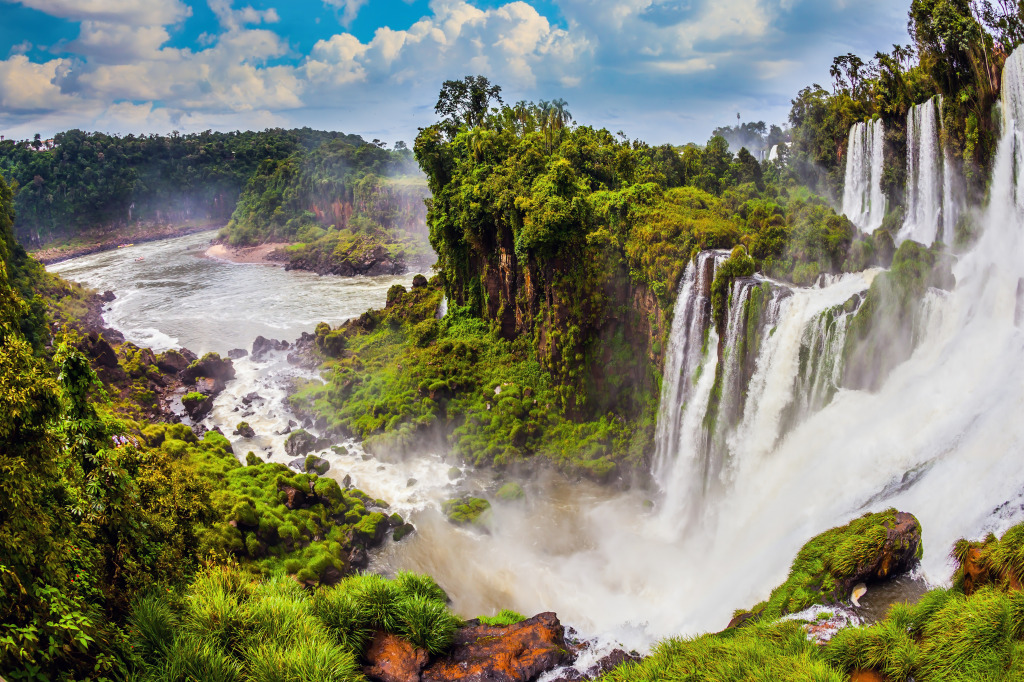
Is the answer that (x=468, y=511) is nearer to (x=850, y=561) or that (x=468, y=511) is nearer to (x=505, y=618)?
(x=505, y=618)

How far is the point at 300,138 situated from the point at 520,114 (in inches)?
3662

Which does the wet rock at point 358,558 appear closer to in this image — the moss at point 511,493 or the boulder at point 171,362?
the moss at point 511,493

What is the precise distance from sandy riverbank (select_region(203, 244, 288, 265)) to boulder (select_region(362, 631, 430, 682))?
67.8 m

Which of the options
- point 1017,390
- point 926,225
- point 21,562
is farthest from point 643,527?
point 21,562

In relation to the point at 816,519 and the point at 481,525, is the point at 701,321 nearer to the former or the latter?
the point at 816,519

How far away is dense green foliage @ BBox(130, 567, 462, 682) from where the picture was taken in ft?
28.8

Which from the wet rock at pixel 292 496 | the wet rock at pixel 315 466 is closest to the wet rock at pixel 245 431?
the wet rock at pixel 315 466

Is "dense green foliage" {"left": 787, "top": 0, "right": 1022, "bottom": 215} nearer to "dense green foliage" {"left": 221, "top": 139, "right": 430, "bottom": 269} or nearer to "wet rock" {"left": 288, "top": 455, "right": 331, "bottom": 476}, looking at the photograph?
"wet rock" {"left": 288, "top": 455, "right": 331, "bottom": 476}

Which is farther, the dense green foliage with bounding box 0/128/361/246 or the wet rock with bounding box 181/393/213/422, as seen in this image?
the dense green foliage with bounding box 0/128/361/246

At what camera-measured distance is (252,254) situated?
7688 centimetres

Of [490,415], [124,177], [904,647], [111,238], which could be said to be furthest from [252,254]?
[904,647]

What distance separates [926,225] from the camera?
22.2 m

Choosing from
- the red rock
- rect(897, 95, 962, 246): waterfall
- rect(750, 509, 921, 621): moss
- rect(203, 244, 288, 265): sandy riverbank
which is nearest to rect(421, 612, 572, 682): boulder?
rect(750, 509, 921, 621): moss

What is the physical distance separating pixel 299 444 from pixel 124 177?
8402cm
